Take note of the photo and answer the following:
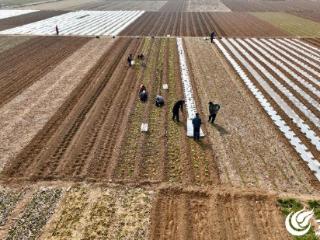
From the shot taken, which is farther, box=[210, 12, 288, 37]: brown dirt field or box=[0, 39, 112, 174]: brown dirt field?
box=[210, 12, 288, 37]: brown dirt field

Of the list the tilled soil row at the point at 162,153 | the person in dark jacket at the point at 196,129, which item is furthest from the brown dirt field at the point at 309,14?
the person in dark jacket at the point at 196,129

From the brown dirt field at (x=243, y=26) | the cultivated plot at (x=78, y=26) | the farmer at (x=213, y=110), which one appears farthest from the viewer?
the cultivated plot at (x=78, y=26)

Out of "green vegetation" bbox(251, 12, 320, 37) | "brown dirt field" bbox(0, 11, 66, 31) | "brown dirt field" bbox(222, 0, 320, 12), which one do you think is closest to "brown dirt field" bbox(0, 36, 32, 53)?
"brown dirt field" bbox(0, 11, 66, 31)

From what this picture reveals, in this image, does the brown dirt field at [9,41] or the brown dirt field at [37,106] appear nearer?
the brown dirt field at [37,106]

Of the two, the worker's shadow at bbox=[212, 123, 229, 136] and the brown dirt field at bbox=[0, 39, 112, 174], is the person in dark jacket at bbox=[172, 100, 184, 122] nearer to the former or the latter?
the worker's shadow at bbox=[212, 123, 229, 136]

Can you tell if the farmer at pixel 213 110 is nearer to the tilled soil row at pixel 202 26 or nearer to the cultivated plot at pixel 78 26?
the tilled soil row at pixel 202 26

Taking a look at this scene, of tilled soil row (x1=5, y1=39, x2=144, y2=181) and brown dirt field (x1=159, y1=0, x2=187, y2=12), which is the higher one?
tilled soil row (x1=5, y1=39, x2=144, y2=181)
